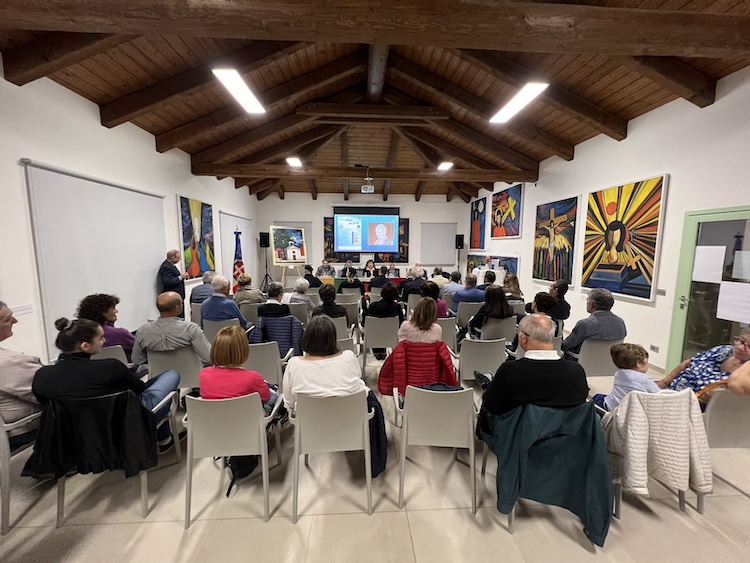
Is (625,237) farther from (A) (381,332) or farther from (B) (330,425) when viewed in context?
(B) (330,425)

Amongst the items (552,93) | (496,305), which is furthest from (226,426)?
(552,93)

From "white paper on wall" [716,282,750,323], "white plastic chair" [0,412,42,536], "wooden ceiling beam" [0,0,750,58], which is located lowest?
"white plastic chair" [0,412,42,536]

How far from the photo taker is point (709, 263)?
356 cm

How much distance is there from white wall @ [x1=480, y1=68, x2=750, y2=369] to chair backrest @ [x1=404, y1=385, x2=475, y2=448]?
150 inches

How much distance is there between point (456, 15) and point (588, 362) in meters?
3.20

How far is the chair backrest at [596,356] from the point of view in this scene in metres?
3.00

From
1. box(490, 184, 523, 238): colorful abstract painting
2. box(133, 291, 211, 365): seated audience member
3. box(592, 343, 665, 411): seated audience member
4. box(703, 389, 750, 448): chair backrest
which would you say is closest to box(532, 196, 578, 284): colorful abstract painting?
box(490, 184, 523, 238): colorful abstract painting

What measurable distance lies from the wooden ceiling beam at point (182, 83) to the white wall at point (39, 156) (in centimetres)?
26

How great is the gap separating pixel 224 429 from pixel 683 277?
5133mm

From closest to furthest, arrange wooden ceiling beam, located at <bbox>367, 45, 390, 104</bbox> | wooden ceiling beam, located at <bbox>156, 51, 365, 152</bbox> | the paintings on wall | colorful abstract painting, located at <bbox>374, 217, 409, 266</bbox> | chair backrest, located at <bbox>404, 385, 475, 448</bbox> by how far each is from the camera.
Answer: chair backrest, located at <bbox>404, 385, 475, 448</bbox> < wooden ceiling beam, located at <bbox>367, 45, 390, 104</bbox> < wooden ceiling beam, located at <bbox>156, 51, 365, 152</bbox> < the paintings on wall < colorful abstract painting, located at <bbox>374, 217, 409, 266</bbox>

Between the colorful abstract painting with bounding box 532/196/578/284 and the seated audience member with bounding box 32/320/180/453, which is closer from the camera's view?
the seated audience member with bounding box 32/320/180/453

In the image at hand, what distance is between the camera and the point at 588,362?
306 cm

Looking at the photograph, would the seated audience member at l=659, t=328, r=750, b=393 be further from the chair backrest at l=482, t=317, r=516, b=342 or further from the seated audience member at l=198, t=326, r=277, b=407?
the seated audience member at l=198, t=326, r=277, b=407

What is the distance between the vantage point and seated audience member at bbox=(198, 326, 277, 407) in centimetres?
188
